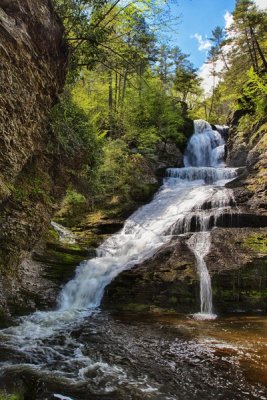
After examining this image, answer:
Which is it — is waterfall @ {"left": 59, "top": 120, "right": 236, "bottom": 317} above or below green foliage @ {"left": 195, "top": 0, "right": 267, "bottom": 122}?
below

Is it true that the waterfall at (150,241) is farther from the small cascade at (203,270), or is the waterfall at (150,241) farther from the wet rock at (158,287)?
the wet rock at (158,287)

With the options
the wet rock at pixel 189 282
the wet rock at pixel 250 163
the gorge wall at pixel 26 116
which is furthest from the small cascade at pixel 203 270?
the gorge wall at pixel 26 116

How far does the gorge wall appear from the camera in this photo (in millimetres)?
5633

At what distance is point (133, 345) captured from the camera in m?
7.91

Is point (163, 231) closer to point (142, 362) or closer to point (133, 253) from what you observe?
point (133, 253)

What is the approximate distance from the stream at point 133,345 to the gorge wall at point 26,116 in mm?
2082

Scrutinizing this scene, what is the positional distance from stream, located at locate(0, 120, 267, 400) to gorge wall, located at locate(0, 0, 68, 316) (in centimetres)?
208

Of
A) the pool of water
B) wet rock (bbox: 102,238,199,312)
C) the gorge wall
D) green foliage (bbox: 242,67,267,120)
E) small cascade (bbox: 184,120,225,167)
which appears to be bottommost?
the pool of water

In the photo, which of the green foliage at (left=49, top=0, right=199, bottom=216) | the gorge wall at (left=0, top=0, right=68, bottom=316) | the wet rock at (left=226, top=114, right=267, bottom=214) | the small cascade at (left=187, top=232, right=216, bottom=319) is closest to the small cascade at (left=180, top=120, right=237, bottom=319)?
the small cascade at (left=187, top=232, right=216, bottom=319)

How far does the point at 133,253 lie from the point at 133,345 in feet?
20.0

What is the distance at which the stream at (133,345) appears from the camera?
5.84 meters

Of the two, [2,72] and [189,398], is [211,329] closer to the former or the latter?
[189,398]

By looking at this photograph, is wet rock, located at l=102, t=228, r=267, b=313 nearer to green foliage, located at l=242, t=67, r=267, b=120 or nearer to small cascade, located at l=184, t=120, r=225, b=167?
green foliage, located at l=242, t=67, r=267, b=120

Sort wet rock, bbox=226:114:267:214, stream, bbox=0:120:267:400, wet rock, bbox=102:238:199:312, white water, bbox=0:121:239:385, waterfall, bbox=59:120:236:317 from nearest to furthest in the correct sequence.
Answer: stream, bbox=0:120:267:400
white water, bbox=0:121:239:385
wet rock, bbox=102:238:199:312
waterfall, bbox=59:120:236:317
wet rock, bbox=226:114:267:214
